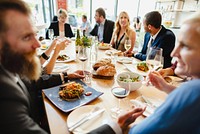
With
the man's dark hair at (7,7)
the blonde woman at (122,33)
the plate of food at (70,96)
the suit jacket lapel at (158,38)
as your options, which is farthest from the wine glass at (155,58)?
the blonde woman at (122,33)

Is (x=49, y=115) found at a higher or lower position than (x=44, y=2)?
lower

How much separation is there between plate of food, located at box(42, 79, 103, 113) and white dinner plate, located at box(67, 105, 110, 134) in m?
0.05

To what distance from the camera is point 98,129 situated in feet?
2.36

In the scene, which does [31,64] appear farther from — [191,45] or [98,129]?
[191,45]

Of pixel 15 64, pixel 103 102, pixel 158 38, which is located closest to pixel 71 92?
pixel 103 102

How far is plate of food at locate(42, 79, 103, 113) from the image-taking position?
0.92 meters

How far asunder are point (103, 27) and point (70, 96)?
10.3ft

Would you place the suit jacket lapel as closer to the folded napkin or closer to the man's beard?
the folded napkin

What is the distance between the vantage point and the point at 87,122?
31.4 inches

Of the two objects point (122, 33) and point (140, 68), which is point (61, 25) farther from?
point (140, 68)

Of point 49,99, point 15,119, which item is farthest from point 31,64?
point 15,119

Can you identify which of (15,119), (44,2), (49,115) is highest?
(44,2)

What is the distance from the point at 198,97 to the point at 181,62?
21cm

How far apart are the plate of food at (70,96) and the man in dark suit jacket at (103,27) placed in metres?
2.86
